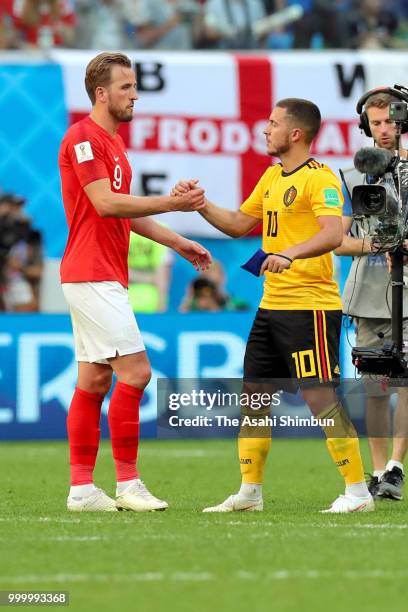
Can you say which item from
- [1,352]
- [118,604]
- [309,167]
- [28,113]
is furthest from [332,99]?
[118,604]

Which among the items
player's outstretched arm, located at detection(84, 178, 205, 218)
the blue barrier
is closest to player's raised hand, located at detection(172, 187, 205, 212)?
player's outstretched arm, located at detection(84, 178, 205, 218)

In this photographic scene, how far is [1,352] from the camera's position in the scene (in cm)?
1258

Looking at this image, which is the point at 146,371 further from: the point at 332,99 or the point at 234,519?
the point at 332,99

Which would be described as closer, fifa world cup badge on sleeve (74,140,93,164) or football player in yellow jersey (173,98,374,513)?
football player in yellow jersey (173,98,374,513)

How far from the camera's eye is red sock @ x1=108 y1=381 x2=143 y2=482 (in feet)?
23.9

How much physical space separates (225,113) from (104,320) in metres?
8.30

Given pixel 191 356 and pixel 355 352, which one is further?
pixel 191 356

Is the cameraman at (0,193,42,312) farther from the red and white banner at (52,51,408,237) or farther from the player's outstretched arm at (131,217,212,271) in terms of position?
the player's outstretched arm at (131,217,212,271)

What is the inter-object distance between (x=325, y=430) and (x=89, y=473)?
1.25 meters

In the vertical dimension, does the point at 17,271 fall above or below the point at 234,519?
above

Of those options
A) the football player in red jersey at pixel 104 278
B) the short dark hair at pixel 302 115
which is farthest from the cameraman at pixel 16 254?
the short dark hair at pixel 302 115

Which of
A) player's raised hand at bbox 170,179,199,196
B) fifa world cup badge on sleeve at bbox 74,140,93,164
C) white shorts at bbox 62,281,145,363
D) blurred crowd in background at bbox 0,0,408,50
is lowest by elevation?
white shorts at bbox 62,281,145,363

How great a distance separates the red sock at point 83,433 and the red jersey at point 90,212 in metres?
0.62

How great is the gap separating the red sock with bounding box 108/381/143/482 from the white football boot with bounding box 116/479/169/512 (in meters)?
0.06
